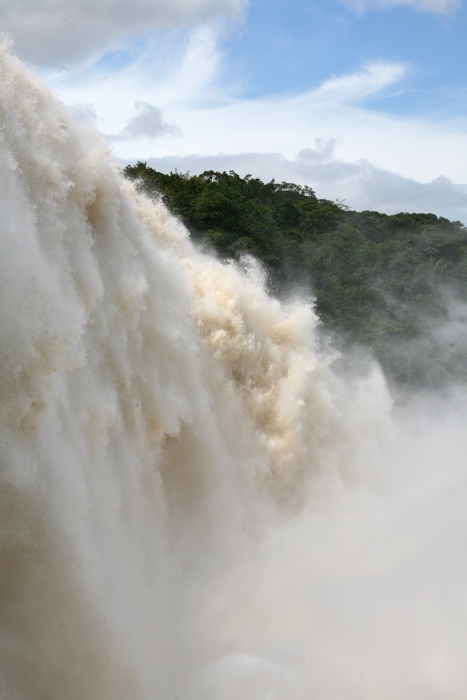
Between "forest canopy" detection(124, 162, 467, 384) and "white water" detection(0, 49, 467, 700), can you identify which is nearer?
"white water" detection(0, 49, 467, 700)

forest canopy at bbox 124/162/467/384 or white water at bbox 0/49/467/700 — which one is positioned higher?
forest canopy at bbox 124/162/467/384

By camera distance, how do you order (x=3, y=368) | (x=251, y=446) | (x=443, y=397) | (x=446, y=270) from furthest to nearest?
(x=446, y=270) < (x=443, y=397) < (x=251, y=446) < (x=3, y=368)

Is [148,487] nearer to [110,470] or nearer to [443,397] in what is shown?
[110,470]

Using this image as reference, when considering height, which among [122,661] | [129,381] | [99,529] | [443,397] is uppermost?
[443,397]

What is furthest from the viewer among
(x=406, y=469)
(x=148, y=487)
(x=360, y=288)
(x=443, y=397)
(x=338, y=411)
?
A: (x=360, y=288)

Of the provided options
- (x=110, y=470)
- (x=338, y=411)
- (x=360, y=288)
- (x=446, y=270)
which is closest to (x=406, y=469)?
(x=338, y=411)

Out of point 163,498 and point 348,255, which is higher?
point 348,255
